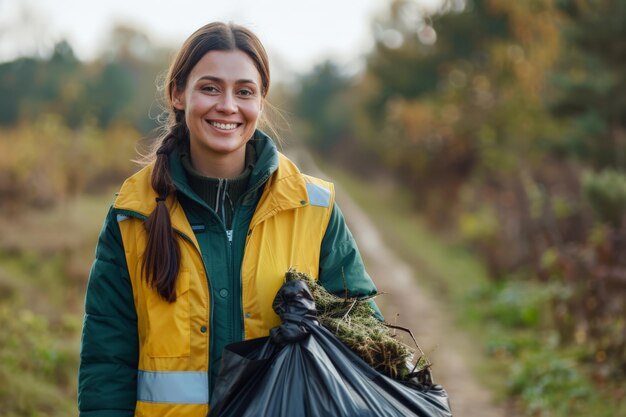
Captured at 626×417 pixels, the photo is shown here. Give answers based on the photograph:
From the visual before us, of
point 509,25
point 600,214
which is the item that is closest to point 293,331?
point 600,214

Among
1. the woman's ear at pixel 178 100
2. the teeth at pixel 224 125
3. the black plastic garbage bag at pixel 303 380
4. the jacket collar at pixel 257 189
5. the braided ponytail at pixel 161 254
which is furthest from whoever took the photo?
the woman's ear at pixel 178 100

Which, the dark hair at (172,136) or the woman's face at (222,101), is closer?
the dark hair at (172,136)

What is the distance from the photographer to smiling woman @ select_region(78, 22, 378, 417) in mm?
2242

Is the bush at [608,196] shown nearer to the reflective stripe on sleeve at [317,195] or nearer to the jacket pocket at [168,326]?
the reflective stripe on sleeve at [317,195]

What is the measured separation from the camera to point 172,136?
8.41 feet

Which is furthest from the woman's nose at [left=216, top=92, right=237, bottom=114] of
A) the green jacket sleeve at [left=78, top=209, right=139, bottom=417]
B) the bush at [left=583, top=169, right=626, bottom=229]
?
the bush at [left=583, top=169, right=626, bottom=229]

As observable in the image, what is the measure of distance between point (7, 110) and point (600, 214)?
11.6 meters

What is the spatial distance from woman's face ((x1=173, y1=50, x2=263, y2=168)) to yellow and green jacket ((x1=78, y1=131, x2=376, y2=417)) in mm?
140

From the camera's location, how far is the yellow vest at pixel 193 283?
2.23m

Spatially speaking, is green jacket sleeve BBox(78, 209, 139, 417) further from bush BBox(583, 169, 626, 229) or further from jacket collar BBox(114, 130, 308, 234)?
bush BBox(583, 169, 626, 229)

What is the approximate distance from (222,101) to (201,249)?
0.46m

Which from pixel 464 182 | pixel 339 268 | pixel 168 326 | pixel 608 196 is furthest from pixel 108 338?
pixel 464 182

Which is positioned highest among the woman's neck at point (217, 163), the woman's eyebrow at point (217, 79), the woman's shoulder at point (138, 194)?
the woman's eyebrow at point (217, 79)

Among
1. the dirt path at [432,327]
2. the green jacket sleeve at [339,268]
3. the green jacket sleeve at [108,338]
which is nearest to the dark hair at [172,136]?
the green jacket sleeve at [108,338]
